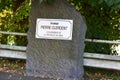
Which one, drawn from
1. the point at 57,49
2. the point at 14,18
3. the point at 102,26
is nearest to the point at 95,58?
the point at 57,49

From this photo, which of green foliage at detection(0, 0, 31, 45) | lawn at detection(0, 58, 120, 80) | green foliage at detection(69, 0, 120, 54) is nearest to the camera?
lawn at detection(0, 58, 120, 80)

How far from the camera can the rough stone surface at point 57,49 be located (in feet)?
20.2

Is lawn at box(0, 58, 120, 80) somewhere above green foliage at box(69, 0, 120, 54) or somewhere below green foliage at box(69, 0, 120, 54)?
below

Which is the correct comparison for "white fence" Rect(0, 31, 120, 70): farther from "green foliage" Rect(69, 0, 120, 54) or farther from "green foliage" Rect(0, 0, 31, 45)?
"green foliage" Rect(0, 0, 31, 45)

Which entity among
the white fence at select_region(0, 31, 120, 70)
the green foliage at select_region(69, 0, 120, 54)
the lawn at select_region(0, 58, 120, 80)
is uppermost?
the green foliage at select_region(69, 0, 120, 54)

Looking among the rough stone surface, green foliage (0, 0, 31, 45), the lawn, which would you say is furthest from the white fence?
green foliage (0, 0, 31, 45)

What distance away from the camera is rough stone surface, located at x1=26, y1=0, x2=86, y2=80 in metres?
6.17

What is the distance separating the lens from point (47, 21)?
251 inches

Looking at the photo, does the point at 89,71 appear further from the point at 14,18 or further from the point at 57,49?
the point at 14,18

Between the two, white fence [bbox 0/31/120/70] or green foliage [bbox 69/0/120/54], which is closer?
white fence [bbox 0/31/120/70]

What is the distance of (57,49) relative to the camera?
630 centimetres

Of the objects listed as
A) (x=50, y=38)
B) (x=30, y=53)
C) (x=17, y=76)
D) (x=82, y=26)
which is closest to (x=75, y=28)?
(x=82, y=26)

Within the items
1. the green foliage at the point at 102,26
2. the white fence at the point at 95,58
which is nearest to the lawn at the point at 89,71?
the white fence at the point at 95,58

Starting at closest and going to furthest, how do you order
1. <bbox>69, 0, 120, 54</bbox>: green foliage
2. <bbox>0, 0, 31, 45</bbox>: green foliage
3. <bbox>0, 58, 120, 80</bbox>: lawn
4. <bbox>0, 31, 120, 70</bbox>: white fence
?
<bbox>0, 31, 120, 70</bbox>: white fence < <bbox>0, 58, 120, 80</bbox>: lawn < <bbox>69, 0, 120, 54</bbox>: green foliage < <bbox>0, 0, 31, 45</bbox>: green foliage
